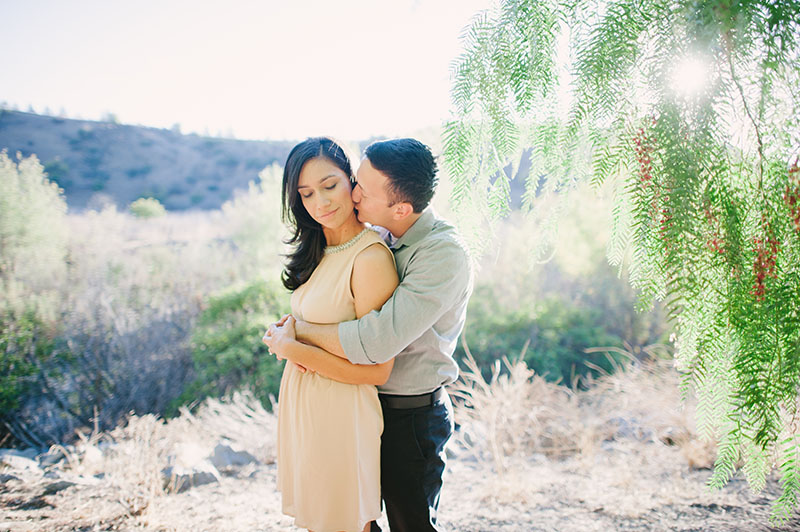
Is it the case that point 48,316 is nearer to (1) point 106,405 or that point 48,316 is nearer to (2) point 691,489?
(1) point 106,405

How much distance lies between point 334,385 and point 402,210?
2.40ft

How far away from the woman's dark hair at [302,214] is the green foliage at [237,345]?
19.1 feet

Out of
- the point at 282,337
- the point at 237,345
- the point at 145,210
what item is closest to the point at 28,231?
the point at 237,345

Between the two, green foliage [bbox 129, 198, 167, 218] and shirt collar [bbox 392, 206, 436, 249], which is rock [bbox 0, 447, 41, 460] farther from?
green foliage [bbox 129, 198, 167, 218]

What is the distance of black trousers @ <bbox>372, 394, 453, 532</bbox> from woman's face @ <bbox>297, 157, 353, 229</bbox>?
0.80 meters

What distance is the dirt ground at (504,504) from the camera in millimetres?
2961

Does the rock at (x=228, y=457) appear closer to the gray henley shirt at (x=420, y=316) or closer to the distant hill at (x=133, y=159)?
the gray henley shirt at (x=420, y=316)

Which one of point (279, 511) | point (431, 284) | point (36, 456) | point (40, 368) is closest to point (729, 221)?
point (431, 284)

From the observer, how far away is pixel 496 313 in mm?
9188

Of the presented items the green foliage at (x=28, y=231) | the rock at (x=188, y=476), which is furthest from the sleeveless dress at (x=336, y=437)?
the green foliage at (x=28, y=231)

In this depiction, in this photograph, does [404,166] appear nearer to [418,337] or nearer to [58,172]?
[418,337]

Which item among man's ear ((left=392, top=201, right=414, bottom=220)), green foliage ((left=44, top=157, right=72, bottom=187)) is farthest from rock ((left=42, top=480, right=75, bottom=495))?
green foliage ((left=44, top=157, right=72, bottom=187))

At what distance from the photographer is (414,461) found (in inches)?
71.4

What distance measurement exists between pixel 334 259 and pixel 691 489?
3.43m
